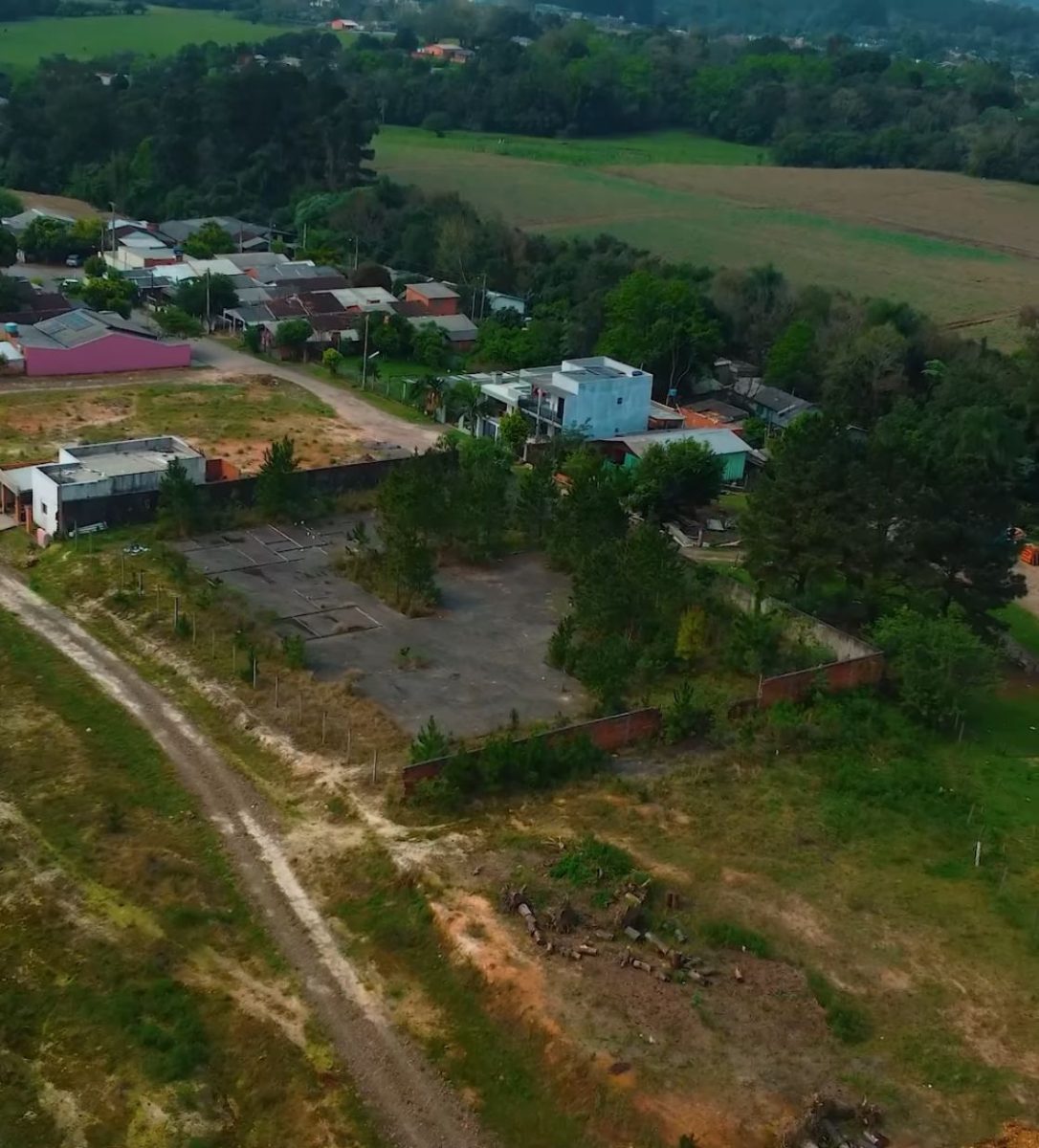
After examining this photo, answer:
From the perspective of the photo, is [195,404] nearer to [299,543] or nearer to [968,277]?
[299,543]

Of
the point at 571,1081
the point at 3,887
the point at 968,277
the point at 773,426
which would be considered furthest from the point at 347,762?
the point at 968,277

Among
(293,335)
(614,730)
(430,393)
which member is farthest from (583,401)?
(614,730)

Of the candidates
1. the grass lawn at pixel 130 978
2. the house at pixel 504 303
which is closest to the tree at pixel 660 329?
the house at pixel 504 303

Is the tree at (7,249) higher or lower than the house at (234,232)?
higher

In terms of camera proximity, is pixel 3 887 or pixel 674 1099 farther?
pixel 3 887

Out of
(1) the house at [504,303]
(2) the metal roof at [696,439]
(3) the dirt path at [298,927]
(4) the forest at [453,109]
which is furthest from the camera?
(4) the forest at [453,109]

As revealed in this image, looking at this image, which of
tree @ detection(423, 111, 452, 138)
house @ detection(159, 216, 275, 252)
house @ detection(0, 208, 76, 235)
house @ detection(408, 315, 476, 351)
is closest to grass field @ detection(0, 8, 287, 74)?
tree @ detection(423, 111, 452, 138)

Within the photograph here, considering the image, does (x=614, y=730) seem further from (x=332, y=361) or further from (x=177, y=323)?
(x=177, y=323)

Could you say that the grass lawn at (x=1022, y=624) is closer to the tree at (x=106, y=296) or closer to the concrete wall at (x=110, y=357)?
the concrete wall at (x=110, y=357)
